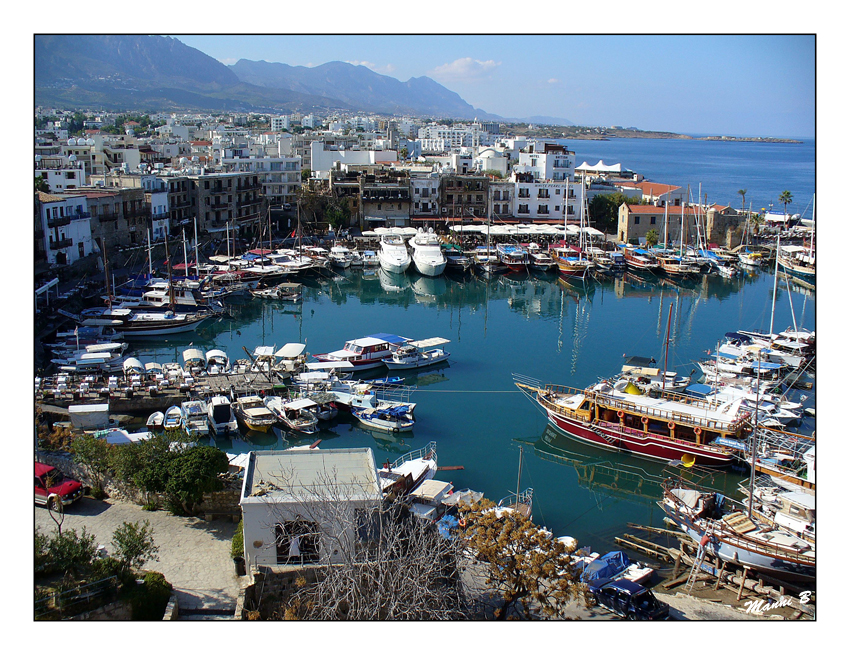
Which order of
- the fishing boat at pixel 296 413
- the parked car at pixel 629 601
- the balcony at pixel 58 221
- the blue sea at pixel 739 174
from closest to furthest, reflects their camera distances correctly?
the parked car at pixel 629 601 → the fishing boat at pixel 296 413 → the balcony at pixel 58 221 → the blue sea at pixel 739 174

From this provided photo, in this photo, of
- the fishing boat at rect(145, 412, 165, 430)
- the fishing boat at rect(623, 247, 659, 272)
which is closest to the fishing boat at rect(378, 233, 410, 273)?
the fishing boat at rect(623, 247, 659, 272)

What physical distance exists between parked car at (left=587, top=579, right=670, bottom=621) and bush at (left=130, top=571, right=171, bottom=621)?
20.9ft

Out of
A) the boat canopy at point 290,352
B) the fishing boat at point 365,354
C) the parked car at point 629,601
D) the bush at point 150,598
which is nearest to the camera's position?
the bush at point 150,598

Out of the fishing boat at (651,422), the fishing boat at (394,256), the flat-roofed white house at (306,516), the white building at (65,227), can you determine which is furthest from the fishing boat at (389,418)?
the fishing boat at (394,256)

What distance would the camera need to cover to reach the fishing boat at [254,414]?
2061cm

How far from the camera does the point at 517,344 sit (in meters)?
30.6

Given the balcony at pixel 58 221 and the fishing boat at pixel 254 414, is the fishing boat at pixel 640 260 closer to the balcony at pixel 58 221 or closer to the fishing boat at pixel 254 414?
the fishing boat at pixel 254 414

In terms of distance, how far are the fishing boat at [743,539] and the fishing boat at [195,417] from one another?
38.5ft

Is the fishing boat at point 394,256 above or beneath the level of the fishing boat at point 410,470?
above

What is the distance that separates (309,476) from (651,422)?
11309mm

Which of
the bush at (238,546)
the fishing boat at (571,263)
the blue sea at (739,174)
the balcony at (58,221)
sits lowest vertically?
the bush at (238,546)

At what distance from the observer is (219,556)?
1254cm

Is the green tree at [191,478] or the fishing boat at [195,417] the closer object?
the green tree at [191,478]

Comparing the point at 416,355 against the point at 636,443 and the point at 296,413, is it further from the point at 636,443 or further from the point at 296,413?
the point at 636,443
